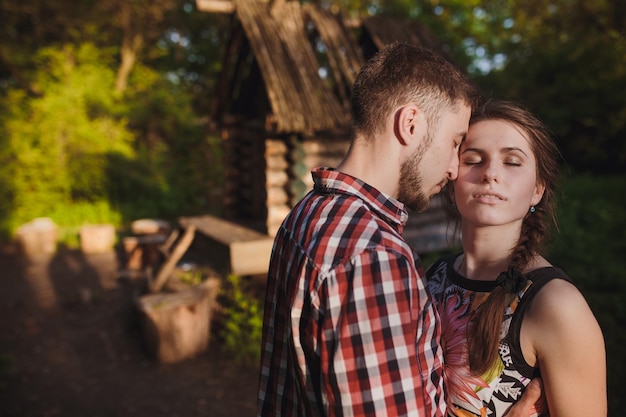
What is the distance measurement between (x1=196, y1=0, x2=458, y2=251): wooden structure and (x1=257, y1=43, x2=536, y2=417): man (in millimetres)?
4894

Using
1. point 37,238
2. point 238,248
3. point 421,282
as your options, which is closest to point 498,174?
point 421,282

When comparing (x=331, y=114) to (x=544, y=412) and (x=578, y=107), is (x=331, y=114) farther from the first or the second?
(x=578, y=107)

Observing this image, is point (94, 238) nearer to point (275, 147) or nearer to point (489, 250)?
Answer: point (275, 147)

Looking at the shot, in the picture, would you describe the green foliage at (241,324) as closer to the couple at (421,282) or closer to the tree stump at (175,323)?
the tree stump at (175,323)

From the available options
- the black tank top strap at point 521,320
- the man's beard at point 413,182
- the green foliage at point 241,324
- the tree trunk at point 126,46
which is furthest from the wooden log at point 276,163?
the tree trunk at point 126,46

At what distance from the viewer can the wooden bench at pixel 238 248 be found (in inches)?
259

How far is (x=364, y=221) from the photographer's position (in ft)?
4.46

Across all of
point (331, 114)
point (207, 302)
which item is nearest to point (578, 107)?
point (331, 114)

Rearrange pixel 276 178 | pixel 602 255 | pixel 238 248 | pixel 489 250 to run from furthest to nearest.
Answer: pixel 602 255 → pixel 276 178 → pixel 238 248 → pixel 489 250

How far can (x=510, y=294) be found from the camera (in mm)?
1654

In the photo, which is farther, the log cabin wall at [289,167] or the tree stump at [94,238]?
the tree stump at [94,238]

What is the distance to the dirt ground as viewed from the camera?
18.8 feet

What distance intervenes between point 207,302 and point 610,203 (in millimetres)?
10797

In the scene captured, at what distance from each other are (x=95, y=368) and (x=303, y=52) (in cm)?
564
